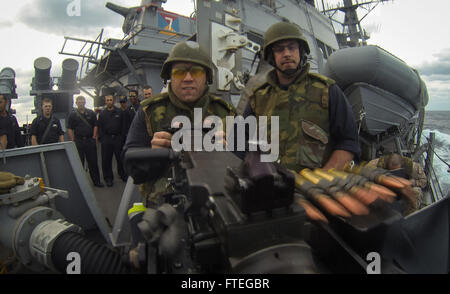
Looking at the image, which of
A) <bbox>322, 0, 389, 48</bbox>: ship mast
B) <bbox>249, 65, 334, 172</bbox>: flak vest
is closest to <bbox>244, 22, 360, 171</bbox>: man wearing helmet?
<bbox>249, 65, 334, 172</bbox>: flak vest

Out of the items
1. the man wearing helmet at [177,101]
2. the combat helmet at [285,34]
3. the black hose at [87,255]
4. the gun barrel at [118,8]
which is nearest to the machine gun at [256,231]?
the black hose at [87,255]

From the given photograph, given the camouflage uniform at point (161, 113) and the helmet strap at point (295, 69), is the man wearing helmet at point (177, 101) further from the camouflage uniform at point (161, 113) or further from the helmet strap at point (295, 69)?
the helmet strap at point (295, 69)

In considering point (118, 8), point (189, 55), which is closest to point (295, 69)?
point (189, 55)

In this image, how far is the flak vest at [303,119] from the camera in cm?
206

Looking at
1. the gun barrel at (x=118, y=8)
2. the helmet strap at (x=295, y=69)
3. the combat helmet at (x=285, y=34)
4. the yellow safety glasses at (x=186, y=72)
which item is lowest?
the yellow safety glasses at (x=186, y=72)

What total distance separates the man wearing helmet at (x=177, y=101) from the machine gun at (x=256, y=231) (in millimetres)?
994

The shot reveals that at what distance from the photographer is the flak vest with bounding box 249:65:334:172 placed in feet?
6.75

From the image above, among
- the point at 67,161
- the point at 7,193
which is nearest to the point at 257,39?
the point at 67,161

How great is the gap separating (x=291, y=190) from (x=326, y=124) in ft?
4.88

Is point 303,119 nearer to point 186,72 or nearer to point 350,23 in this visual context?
point 186,72

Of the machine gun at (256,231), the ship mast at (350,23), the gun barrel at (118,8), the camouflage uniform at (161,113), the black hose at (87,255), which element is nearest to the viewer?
the machine gun at (256,231)

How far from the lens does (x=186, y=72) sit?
6.08ft

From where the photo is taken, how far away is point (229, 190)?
836mm

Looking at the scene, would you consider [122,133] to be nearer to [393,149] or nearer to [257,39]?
[393,149]
